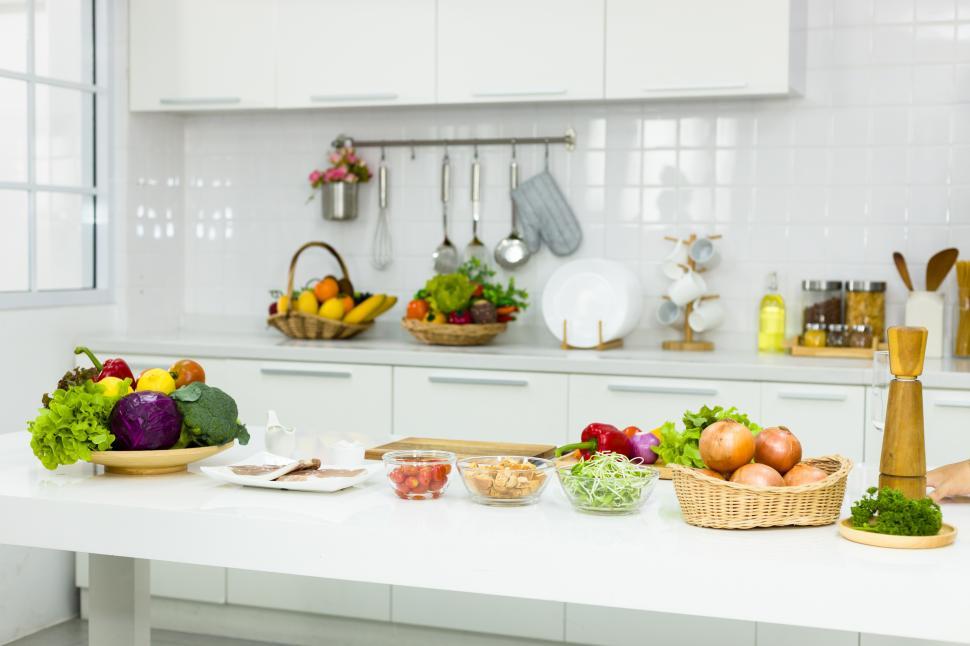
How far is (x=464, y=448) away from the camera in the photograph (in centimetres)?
222

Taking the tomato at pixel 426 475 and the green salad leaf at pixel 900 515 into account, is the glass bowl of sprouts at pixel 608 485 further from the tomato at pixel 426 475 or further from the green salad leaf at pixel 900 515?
the green salad leaf at pixel 900 515

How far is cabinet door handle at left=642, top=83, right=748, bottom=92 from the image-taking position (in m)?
3.61

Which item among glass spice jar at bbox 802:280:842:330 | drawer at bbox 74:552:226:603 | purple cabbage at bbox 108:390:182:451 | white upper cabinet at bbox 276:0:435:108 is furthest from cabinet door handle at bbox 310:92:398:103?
purple cabbage at bbox 108:390:182:451

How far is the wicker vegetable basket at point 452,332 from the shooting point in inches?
151

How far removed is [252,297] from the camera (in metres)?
4.61

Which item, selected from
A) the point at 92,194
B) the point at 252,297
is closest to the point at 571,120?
the point at 252,297

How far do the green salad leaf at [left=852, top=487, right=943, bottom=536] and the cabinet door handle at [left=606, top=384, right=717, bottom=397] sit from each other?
1.81 metres

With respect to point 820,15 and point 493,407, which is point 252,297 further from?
point 820,15

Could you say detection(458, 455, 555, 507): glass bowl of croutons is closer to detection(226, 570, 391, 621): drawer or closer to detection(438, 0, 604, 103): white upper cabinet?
detection(226, 570, 391, 621): drawer

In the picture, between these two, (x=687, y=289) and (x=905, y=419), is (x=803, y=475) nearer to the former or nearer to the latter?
(x=905, y=419)

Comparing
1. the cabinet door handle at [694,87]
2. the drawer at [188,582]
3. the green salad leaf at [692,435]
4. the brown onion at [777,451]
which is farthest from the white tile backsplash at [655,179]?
the brown onion at [777,451]

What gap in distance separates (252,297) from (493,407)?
1.49 meters

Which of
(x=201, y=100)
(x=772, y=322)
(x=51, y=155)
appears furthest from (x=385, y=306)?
(x=772, y=322)

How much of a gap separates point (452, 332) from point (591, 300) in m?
0.52
